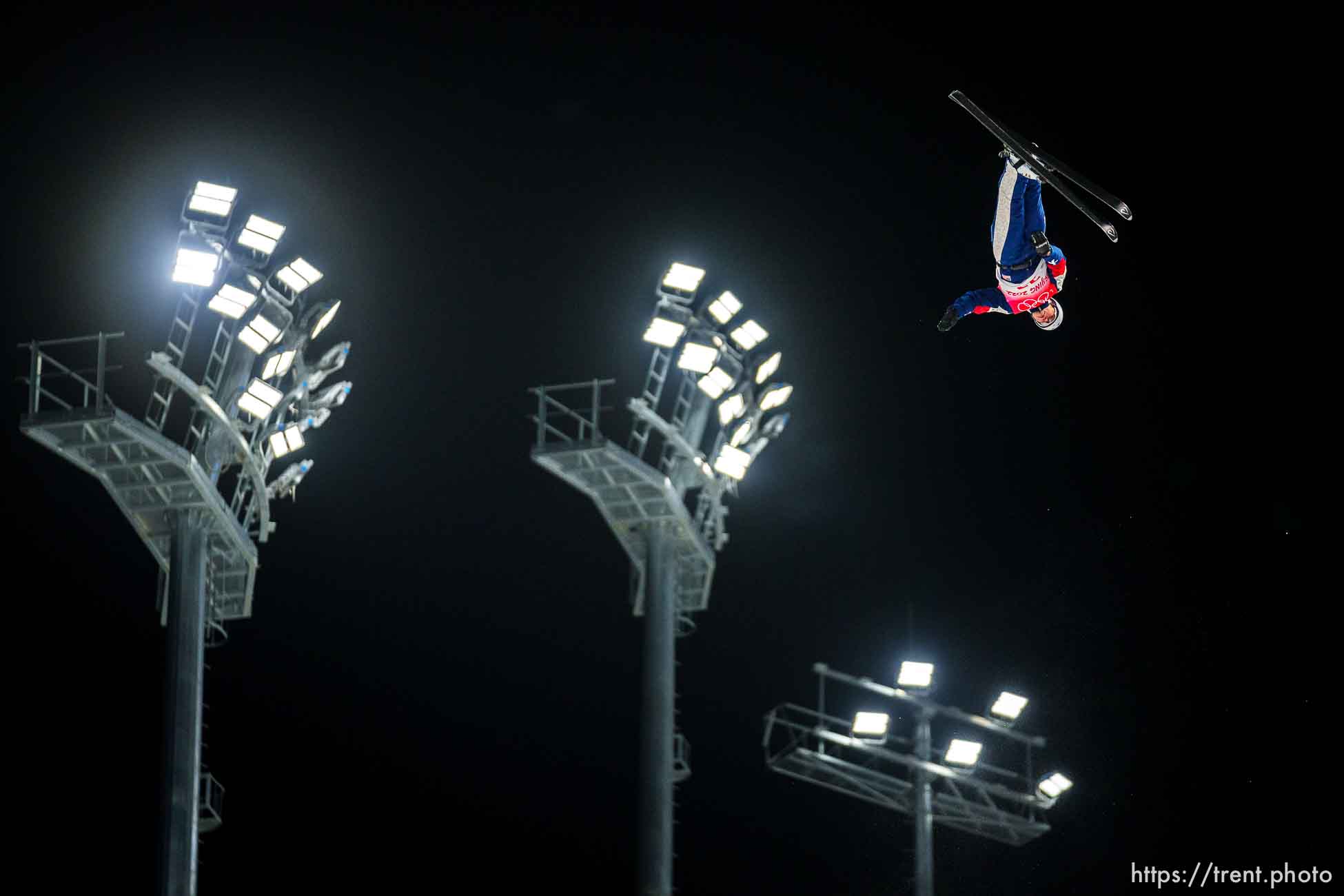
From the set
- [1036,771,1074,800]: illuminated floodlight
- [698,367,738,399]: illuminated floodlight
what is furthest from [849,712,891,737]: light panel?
[698,367,738,399]: illuminated floodlight

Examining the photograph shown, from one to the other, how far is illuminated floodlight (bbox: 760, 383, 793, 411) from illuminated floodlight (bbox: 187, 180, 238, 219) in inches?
356

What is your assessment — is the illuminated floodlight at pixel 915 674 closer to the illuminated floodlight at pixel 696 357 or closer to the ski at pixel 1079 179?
the illuminated floodlight at pixel 696 357

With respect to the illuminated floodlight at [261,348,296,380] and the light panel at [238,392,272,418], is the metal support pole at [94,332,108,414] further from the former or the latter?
the illuminated floodlight at [261,348,296,380]

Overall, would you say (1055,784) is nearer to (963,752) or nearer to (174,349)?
(963,752)

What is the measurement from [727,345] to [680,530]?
297 cm

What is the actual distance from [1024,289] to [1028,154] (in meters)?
2.46

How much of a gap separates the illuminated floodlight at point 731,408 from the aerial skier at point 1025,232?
11820 mm

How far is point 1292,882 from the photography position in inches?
1226

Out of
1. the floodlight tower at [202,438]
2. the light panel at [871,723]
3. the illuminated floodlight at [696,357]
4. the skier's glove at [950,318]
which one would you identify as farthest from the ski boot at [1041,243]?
the light panel at [871,723]

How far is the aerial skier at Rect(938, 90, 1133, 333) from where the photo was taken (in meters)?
18.9

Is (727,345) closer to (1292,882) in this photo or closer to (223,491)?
(1292,882)

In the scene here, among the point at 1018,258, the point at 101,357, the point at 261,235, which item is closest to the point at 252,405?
the point at 261,235

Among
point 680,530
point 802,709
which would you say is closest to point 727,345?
point 680,530

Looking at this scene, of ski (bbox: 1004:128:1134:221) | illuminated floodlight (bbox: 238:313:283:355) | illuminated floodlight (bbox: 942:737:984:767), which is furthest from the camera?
illuminated floodlight (bbox: 942:737:984:767)
